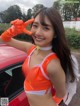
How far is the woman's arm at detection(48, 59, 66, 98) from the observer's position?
85.7 inches

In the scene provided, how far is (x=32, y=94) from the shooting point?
2.28m

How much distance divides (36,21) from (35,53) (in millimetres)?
278

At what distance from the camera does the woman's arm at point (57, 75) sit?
2.18 metres

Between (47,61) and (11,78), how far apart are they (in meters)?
1.25

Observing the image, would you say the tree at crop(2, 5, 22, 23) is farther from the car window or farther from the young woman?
the young woman

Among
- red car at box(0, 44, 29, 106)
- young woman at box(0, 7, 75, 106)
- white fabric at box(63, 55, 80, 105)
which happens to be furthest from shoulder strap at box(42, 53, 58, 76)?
red car at box(0, 44, 29, 106)

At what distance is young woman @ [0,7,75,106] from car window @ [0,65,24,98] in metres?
0.82

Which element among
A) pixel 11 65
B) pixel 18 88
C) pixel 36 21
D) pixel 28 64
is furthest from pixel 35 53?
pixel 18 88

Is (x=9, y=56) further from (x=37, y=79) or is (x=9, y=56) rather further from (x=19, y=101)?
(x=37, y=79)

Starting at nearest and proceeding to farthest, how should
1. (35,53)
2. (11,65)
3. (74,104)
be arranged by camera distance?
(35,53) < (11,65) < (74,104)

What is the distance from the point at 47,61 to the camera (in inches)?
87.6

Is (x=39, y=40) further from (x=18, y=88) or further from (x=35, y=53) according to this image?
(x=18, y=88)

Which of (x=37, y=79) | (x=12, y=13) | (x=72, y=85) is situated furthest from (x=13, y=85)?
(x=12, y=13)

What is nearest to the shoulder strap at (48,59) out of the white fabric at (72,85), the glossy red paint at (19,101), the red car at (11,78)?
the white fabric at (72,85)
